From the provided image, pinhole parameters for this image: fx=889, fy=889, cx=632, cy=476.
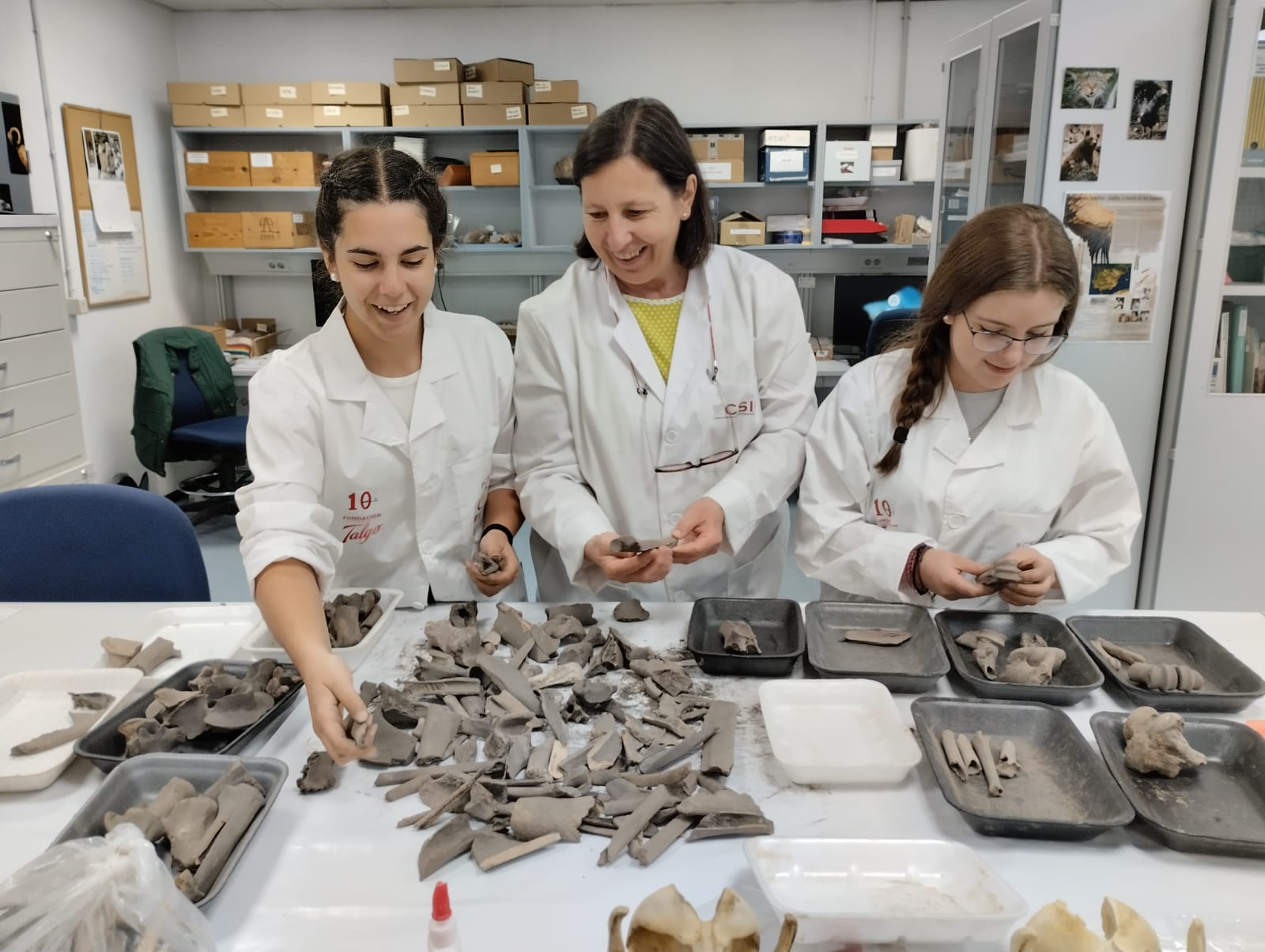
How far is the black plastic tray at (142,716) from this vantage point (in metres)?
1.22

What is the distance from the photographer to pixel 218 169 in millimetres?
5117

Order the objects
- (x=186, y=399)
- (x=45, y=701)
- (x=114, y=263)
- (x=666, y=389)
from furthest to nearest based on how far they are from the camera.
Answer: (x=114, y=263)
(x=186, y=399)
(x=666, y=389)
(x=45, y=701)

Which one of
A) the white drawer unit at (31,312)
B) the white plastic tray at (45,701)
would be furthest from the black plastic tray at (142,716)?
the white drawer unit at (31,312)

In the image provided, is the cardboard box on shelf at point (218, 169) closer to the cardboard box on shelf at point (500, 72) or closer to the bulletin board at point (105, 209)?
the bulletin board at point (105, 209)

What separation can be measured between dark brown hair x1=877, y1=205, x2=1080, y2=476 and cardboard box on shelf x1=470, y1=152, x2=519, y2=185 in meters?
3.78

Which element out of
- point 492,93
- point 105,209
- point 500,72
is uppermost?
point 500,72

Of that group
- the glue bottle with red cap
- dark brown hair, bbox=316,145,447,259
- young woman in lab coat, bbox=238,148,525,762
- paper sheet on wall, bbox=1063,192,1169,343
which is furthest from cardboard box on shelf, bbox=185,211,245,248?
the glue bottle with red cap

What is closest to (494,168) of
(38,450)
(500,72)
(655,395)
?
(500,72)

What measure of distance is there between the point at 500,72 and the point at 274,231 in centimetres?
157

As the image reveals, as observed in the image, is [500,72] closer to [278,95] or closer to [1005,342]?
[278,95]

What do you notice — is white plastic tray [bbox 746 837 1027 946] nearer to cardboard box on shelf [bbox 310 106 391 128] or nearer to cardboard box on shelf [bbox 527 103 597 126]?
cardboard box on shelf [bbox 527 103 597 126]

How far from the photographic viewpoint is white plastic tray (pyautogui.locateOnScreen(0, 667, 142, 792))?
1.24 m

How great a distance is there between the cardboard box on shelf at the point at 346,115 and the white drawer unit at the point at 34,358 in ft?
6.09

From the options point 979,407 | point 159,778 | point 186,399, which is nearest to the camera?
point 159,778
